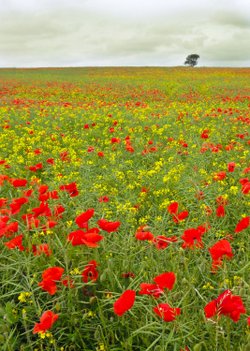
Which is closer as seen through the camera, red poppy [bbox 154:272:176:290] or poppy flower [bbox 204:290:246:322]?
poppy flower [bbox 204:290:246:322]

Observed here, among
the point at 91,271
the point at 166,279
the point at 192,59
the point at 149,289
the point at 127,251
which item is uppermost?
the point at 192,59

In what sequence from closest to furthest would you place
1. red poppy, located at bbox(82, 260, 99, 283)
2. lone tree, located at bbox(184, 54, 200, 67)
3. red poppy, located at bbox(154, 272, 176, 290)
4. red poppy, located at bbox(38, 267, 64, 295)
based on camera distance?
red poppy, located at bbox(154, 272, 176, 290), red poppy, located at bbox(38, 267, 64, 295), red poppy, located at bbox(82, 260, 99, 283), lone tree, located at bbox(184, 54, 200, 67)

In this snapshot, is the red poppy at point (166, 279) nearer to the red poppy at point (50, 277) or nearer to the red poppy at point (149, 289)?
the red poppy at point (149, 289)

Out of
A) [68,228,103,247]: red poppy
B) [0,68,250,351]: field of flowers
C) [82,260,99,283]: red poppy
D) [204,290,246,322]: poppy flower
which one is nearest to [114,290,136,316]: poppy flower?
[0,68,250,351]: field of flowers

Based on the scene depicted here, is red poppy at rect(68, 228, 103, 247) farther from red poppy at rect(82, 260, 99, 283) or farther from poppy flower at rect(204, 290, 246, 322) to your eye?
poppy flower at rect(204, 290, 246, 322)

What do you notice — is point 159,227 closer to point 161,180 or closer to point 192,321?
point 192,321

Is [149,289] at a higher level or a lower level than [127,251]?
higher

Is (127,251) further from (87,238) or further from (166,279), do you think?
(166,279)

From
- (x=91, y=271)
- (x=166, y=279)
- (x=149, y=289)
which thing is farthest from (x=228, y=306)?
(x=91, y=271)

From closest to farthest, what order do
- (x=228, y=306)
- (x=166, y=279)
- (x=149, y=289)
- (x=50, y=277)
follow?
(x=228, y=306) < (x=166, y=279) < (x=149, y=289) < (x=50, y=277)

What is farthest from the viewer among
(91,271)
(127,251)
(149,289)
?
(127,251)

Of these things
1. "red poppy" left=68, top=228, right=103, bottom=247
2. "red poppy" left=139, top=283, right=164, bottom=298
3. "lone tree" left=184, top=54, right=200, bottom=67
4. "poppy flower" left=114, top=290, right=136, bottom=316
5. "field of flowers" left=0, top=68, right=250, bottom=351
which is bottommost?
"field of flowers" left=0, top=68, right=250, bottom=351

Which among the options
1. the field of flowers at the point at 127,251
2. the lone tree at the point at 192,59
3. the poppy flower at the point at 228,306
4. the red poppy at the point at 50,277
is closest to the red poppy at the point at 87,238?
the field of flowers at the point at 127,251

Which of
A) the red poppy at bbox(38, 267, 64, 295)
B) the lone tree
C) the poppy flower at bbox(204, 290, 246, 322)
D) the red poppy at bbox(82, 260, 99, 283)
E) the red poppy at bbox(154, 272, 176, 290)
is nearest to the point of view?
the poppy flower at bbox(204, 290, 246, 322)
